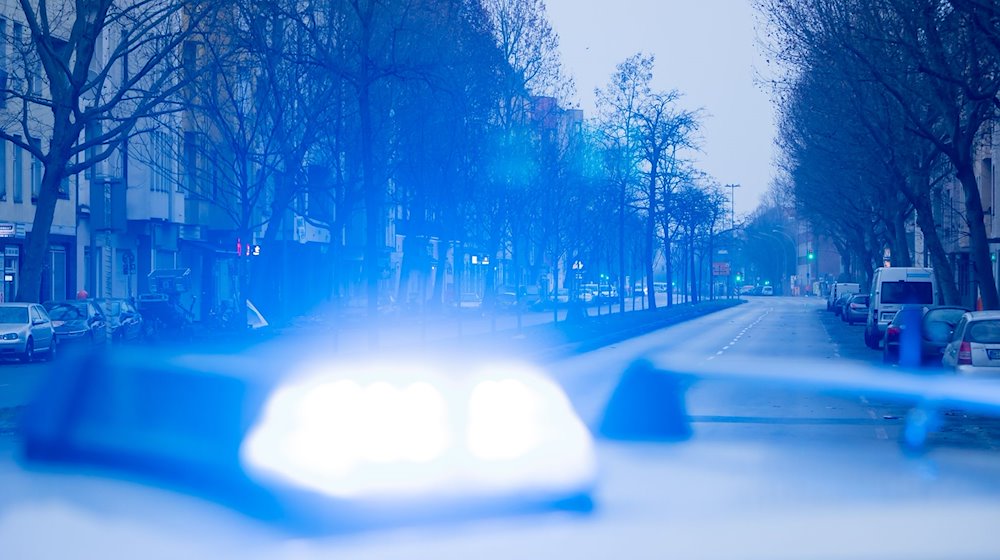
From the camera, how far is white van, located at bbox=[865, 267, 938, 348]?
1702 inches

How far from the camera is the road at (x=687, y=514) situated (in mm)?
8969

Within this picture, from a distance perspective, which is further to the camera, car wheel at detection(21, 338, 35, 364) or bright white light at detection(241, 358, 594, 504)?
car wheel at detection(21, 338, 35, 364)

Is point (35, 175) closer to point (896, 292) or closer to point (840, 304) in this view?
point (896, 292)

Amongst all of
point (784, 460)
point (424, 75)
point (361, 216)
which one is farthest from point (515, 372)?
→ point (361, 216)

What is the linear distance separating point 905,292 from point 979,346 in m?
23.8

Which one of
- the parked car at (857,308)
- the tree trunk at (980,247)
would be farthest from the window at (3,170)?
the parked car at (857,308)

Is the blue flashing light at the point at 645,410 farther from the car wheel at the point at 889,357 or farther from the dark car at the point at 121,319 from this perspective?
the dark car at the point at 121,319

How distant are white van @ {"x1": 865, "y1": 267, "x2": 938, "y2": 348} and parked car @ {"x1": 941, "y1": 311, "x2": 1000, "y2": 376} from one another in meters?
22.4

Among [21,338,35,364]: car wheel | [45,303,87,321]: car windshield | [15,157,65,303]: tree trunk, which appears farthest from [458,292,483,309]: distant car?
[15,157,65,303]: tree trunk

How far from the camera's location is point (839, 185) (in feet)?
211

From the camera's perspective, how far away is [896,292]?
43.6 m

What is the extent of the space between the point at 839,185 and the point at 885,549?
57.2 metres

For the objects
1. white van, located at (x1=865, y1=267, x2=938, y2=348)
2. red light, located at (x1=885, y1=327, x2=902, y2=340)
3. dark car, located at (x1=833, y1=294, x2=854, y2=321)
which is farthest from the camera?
dark car, located at (x1=833, y1=294, x2=854, y2=321)

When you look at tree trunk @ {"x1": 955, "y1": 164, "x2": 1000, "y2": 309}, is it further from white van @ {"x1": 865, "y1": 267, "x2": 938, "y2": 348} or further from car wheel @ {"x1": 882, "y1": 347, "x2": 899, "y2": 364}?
white van @ {"x1": 865, "y1": 267, "x2": 938, "y2": 348}
